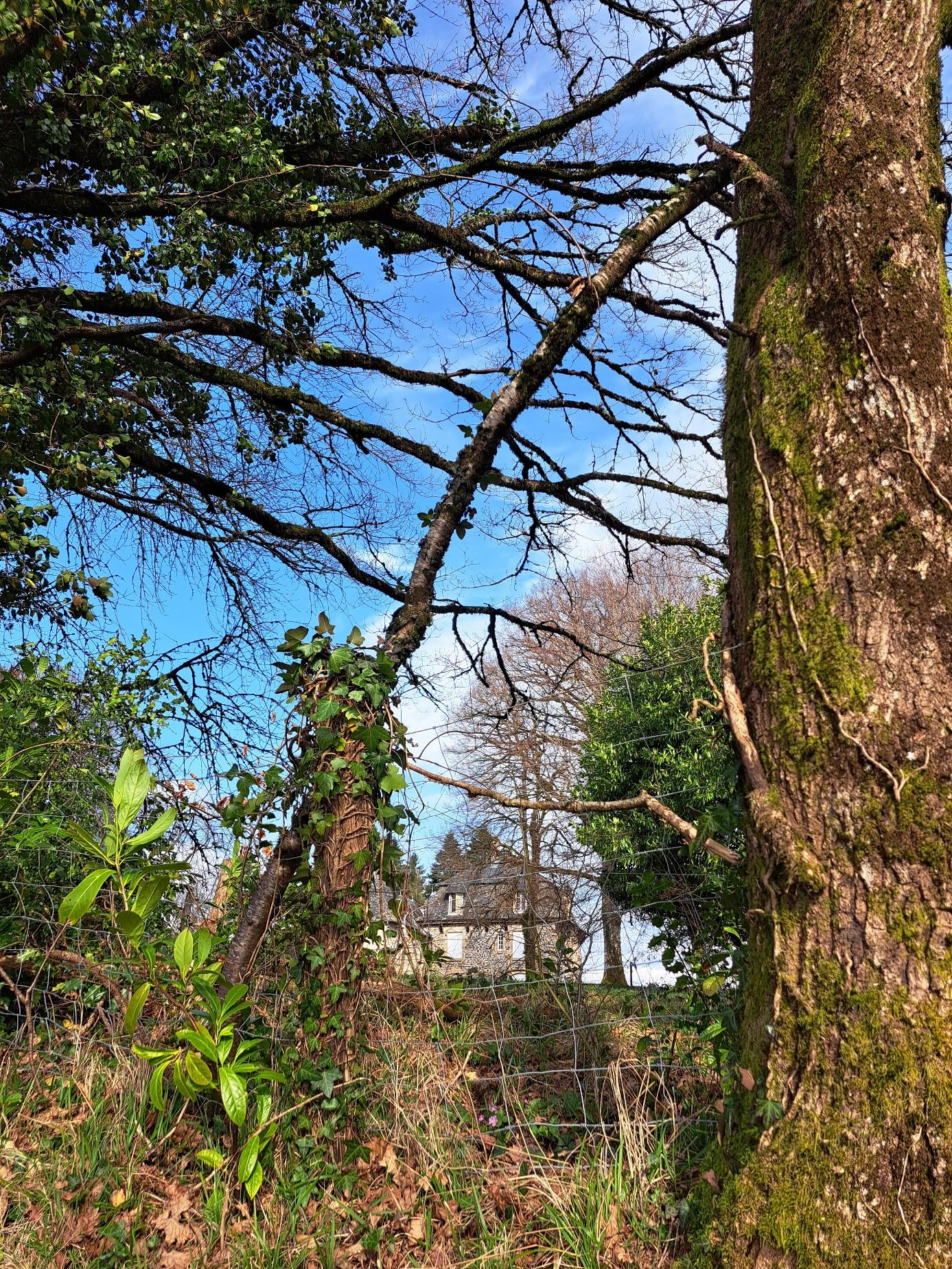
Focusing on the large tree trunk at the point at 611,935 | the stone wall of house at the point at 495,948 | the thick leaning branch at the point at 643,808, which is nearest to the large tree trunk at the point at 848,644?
the thick leaning branch at the point at 643,808

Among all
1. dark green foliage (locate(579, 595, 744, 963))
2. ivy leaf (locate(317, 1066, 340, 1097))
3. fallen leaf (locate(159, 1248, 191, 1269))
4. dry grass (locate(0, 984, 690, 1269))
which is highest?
dark green foliage (locate(579, 595, 744, 963))

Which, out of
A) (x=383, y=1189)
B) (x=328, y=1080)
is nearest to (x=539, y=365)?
(x=328, y=1080)

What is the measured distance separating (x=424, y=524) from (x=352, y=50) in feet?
14.8

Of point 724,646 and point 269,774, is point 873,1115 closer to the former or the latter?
point 724,646

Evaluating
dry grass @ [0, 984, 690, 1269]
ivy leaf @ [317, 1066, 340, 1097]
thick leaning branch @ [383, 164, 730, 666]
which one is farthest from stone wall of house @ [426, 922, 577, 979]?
thick leaning branch @ [383, 164, 730, 666]

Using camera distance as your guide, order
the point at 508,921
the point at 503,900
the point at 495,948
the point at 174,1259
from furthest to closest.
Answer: the point at 495,948 → the point at 503,900 → the point at 508,921 → the point at 174,1259

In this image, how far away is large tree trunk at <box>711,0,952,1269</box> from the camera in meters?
1.85

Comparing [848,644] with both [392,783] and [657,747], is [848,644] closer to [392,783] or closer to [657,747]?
[392,783]

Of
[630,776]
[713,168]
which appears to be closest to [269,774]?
[713,168]

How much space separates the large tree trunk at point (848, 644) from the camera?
185 centimetres

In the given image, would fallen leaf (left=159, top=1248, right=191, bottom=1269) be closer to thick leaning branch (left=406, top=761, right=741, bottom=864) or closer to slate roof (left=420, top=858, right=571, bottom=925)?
slate roof (left=420, top=858, right=571, bottom=925)

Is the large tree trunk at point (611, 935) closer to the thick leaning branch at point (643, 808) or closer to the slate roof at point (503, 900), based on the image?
the slate roof at point (503, 900)

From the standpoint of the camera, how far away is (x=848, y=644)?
222 centimetres

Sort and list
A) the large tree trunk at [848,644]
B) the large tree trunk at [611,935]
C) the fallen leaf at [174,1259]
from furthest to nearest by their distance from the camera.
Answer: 1. the large tree trunk at [611,935]
2. the fallen leaf at [174,1259]
3. the large tree trunk at [848,644]
